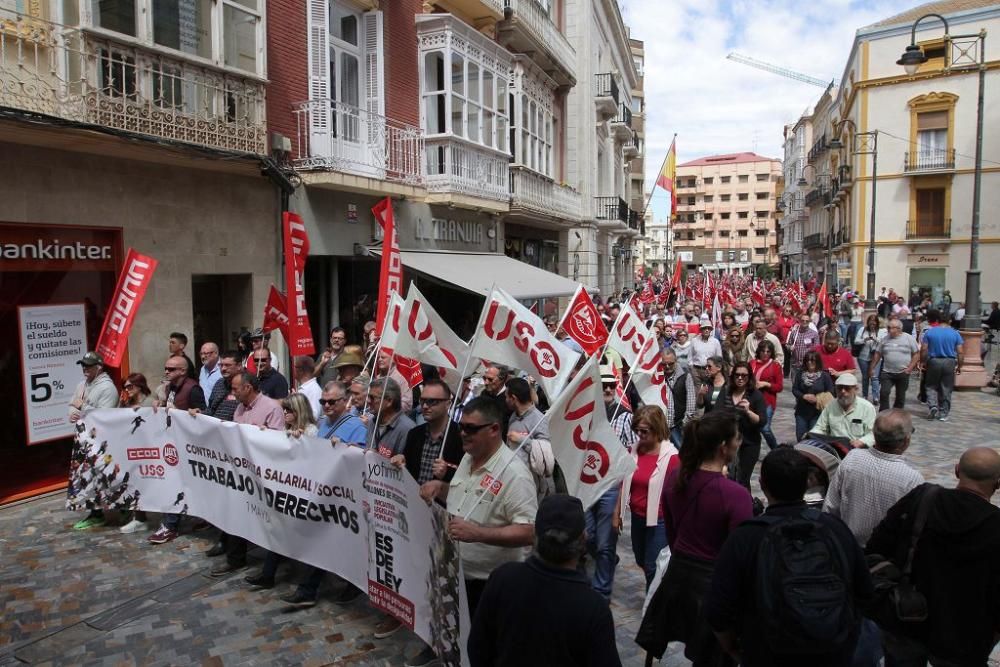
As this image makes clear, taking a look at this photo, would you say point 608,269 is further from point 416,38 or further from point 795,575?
point 795,575

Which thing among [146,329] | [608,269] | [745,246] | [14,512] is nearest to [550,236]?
[608,269]

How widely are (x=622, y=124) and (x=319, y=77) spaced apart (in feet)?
80.8

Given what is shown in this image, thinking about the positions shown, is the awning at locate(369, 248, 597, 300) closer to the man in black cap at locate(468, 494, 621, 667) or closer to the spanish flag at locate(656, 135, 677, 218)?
the man in black cap at locate(468, 494, 621, 667)

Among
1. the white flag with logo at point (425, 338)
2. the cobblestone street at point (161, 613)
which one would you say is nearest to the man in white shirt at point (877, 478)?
the cobblestone street at point (161, 613)

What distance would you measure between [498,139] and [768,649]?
15.9 meters

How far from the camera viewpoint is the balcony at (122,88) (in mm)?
7711

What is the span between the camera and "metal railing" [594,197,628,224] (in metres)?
30.0

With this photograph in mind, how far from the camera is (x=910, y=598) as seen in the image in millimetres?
3168

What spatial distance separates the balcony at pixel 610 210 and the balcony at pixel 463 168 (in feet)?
39.8

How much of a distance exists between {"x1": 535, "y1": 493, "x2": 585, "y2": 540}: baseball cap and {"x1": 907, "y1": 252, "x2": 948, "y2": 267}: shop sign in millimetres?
42340

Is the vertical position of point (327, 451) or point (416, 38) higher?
point (416, 38)

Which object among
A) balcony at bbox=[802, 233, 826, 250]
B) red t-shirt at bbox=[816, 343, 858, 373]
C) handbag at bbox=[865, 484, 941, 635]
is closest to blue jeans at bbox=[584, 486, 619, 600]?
handbag at bbox=[865, 484, 941, 635]

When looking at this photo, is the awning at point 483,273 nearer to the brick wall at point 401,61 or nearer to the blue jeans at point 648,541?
the brick wall at point 401,61

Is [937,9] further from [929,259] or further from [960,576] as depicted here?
[960,576]
